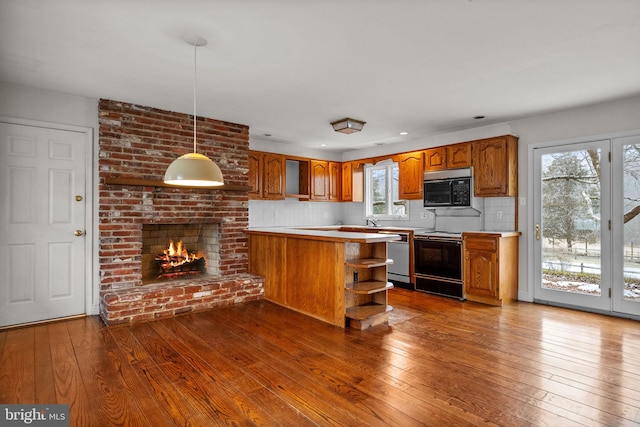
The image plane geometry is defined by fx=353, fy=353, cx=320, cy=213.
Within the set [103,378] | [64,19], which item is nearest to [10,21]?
[64,19]

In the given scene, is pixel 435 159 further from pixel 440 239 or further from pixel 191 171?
pixel 191 171

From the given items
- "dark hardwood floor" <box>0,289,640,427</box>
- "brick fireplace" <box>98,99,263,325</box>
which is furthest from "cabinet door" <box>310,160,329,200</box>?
"dark hardwood floor" <box>0,289,640,427</box>

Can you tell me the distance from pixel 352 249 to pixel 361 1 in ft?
7.63

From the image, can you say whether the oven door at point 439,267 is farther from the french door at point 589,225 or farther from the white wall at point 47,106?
the white wall at point 47,106

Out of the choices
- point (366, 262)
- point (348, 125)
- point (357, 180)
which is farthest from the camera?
point (357, 180)

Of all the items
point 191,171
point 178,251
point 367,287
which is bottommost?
point 367,287

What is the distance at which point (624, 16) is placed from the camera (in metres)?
2.26

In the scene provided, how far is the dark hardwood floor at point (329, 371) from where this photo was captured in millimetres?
2025

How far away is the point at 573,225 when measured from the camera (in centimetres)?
430

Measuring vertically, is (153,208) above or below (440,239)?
above

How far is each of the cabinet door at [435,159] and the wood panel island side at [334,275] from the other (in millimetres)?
2135

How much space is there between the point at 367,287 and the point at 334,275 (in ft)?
1.19

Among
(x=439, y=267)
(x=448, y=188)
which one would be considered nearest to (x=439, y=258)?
(x=439, y=267)

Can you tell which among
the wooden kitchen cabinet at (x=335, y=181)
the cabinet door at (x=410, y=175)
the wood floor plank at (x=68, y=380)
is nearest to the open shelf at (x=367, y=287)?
the wood floor plank at (x=68, y=380)
